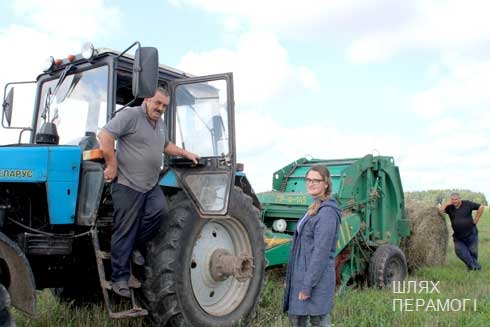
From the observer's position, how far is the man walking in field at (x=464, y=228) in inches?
370

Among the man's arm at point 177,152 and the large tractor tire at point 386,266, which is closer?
the man's arm at point 177,152

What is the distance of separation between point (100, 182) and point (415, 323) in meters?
3.16

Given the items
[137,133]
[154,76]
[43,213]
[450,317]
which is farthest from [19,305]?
[450,317]

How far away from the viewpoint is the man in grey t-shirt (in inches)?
154

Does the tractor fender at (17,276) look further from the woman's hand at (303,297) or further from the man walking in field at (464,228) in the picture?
the man walking in field at (464,228)

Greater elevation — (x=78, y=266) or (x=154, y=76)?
(x=154, y=76)

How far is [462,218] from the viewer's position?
32.6 ft

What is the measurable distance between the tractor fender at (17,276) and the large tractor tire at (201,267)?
0.87m

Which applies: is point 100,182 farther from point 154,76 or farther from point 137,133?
point 154,76

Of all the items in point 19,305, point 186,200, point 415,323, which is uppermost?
point 186,200

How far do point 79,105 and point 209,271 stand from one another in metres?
1.79

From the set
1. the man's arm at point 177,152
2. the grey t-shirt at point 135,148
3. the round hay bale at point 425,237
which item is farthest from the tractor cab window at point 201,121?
the round hay bale at point 425,237

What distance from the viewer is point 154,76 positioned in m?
3.72

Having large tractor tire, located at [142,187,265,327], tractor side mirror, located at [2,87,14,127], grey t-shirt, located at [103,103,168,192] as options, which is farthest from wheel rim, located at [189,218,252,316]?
tractor side mirror, located at [2,87,14,127]
